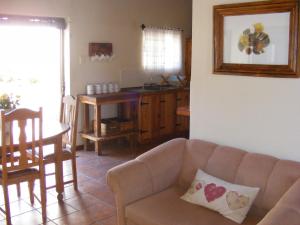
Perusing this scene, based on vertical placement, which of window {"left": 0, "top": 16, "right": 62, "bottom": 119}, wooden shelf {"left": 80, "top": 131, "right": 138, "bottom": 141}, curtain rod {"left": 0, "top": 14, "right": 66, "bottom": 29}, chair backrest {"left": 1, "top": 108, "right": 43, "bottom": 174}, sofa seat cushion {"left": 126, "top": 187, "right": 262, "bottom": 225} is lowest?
sofa seat cushion {"left": 126, "top": 187, "right": 262, "bottom": 225}

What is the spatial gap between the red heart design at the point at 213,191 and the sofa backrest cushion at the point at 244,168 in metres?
0.15

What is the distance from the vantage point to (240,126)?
2.78 m

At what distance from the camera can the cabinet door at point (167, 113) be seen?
6035mm

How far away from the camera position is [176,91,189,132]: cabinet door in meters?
6.27

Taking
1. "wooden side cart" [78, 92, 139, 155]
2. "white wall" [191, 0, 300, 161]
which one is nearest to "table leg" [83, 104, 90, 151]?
"wooden side cart" [78, 92, 139, 155]

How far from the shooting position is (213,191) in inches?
96.0

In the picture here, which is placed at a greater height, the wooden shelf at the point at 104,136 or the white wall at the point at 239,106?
the white wall at the point at 239,106

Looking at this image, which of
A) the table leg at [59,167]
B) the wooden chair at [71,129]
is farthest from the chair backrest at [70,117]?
the table leg at [59,167]

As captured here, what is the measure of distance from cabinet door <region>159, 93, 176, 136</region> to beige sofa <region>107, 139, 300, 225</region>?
10.2 feet

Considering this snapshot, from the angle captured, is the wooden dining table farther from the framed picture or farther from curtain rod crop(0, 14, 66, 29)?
curtain rod crop(0, 14, 66, 29)

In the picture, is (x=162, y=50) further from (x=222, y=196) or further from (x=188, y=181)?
(x=222, y=196)

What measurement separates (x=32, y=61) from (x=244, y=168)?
146 inches

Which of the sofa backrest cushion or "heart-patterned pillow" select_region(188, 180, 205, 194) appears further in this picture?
"heart-patterned pillow" select_region(188, 180, 205, 194)

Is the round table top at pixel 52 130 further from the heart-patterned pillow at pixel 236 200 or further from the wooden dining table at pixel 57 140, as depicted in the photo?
the heart-patterned pillow at pixel 236 200
